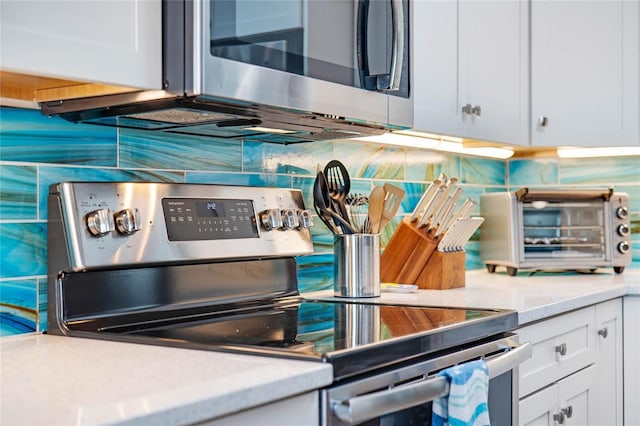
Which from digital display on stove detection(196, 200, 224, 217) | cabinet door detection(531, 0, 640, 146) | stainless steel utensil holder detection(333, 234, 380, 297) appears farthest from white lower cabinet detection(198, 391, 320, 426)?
cabinet door detection(531, 0, 640, 146)

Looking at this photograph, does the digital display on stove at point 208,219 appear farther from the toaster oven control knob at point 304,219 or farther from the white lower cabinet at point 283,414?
the white lower cabinet at point 283,414

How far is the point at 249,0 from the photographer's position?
58.5 inches

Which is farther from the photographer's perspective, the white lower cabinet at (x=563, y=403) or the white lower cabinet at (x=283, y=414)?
the white lower cabinet at (x=563, y=403)

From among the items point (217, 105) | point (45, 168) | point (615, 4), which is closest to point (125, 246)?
point (45, 168)

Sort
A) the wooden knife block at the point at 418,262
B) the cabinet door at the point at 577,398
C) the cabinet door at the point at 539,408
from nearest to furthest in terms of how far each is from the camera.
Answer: the cabinet door at the point at 539,408 < the cabinet door at the point at 577,398 < the wooden knife block at the point at 418,262

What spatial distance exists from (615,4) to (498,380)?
5.83 feet

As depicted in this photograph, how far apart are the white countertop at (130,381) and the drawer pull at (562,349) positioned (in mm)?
1132

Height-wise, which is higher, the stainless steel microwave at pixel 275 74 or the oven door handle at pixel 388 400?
the stainless steel microwave at pixel 275 74

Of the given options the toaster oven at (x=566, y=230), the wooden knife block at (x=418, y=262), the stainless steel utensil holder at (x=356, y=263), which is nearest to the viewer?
the stainless steel utensil holder at (x=356, y=263)

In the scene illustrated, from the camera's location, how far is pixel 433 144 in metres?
2.67

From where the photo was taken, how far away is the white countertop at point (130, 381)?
90cm

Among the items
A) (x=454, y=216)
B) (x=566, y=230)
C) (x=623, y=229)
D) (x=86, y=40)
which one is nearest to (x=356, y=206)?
(x=454, y=216)

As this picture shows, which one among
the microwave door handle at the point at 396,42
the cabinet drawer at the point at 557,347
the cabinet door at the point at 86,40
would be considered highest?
the microwave door handle at the point at 396,42

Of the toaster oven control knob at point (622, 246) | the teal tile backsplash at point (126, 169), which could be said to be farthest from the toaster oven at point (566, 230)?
the teal tile backsplash at point (126, 169)
